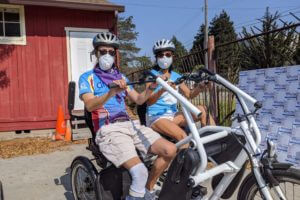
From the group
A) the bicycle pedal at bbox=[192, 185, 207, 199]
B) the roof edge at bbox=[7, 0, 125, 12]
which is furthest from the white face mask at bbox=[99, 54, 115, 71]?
the roof edge at bbox=[7, 0, 125, 12]

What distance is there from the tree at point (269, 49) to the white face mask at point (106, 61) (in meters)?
3.02

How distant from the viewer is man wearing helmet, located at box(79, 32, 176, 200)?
8.82ft

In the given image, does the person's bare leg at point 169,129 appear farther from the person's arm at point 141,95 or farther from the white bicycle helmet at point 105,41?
the white bicycle helmet at point 105,41

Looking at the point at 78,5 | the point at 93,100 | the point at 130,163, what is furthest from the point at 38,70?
the point at 130,163

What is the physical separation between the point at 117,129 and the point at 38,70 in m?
6.11

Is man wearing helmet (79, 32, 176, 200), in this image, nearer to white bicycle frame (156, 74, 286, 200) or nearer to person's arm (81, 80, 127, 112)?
person's arm (81, 80, 127, 112)

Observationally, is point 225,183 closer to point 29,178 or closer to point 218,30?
point 29,178

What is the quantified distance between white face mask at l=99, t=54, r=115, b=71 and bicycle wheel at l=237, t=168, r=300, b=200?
155cm

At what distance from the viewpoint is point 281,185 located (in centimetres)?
223

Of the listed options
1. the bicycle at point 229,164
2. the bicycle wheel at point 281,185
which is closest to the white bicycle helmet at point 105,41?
the bicycle at point 229,164

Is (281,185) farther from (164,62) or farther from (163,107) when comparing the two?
(164,62)

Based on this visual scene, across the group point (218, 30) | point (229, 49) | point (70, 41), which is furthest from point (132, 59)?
point (229, 49)

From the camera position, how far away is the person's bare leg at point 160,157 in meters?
2.73

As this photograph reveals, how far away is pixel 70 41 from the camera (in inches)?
343
